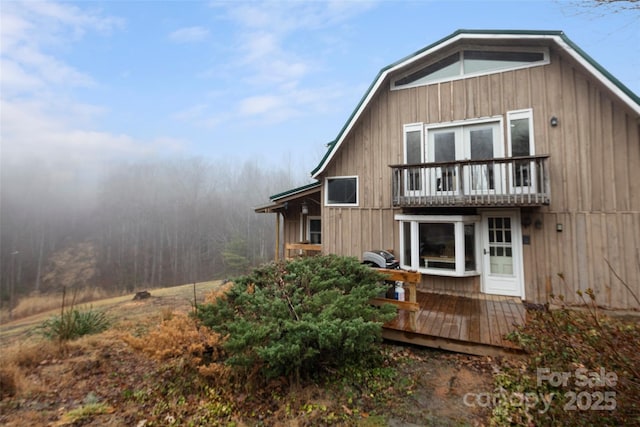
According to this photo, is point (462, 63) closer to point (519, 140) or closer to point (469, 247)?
point (519, 140)

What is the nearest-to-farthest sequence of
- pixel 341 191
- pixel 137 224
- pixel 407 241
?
pixel 407 241 < pixel 341 191 < pixel 137 224

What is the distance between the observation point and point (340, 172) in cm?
805

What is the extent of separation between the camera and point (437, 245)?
258 inches

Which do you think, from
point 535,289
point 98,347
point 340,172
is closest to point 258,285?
point 98,347

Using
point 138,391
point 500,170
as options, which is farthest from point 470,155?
point 138,391

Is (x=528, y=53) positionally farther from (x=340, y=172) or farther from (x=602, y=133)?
(x=340, y=172)

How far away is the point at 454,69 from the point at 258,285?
23.1 feet

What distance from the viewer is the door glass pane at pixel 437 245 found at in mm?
6363

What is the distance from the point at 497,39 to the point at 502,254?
5.01m

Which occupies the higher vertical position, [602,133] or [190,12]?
[190,12]

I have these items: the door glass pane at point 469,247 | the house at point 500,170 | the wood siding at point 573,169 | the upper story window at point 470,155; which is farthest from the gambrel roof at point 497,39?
the door glass pane at point 469,247

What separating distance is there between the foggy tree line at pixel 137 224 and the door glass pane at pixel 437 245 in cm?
2141

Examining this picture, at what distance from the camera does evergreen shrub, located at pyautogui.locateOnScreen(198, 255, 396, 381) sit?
9.92 feet

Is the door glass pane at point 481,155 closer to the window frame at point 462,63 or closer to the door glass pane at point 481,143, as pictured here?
the door glass pane at point 481,143
